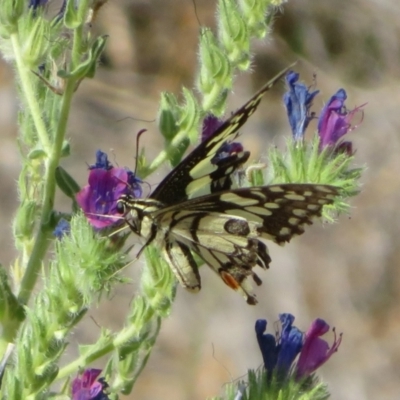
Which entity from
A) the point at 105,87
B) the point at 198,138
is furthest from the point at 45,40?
the point at 105,87

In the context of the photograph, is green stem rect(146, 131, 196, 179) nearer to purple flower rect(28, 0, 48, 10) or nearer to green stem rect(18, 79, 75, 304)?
green stem rect(18, 79, 75, 304)

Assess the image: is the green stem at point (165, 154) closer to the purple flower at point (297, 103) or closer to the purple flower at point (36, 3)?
the purple flower at point (297, 103)

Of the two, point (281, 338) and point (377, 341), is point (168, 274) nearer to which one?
point (281, 338)

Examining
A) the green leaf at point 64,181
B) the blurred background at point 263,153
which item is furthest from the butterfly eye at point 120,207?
the blurred background at point 263,153

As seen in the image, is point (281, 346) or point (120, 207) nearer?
point (120, 207)

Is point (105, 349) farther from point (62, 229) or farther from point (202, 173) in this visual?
point (202, 173)

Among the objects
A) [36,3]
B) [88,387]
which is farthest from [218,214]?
[36,3]
